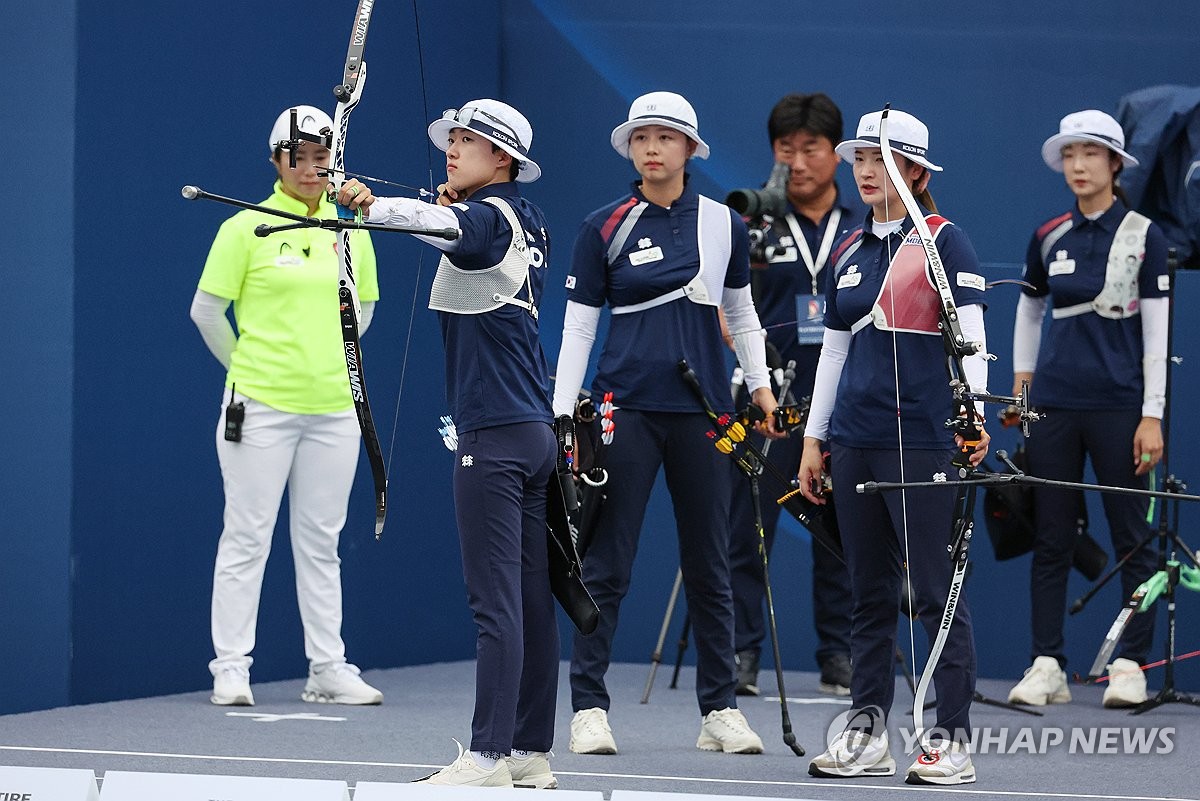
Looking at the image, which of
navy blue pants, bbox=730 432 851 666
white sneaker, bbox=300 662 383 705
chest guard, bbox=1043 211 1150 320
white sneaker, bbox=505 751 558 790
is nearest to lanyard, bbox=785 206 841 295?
navy blue pants, bbox=730 432 851 666

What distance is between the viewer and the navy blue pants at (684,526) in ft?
→ 15.3

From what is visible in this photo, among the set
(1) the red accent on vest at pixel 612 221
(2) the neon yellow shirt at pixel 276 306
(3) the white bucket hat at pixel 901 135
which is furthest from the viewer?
(2) the neon yellow shirt at pixel 276 306

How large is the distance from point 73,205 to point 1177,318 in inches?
144

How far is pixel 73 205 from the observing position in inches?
209

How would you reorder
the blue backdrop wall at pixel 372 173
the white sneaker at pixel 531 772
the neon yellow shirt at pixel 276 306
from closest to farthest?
the white sneaker at pixel 531 772 → the blue backdrop wall at pixel 372 173 → the neon yellow shirt at pixel 276 306

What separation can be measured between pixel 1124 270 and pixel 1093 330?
0.21 m

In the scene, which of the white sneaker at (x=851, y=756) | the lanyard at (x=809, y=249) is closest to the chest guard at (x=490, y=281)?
the white sneaker at (x=851, y=756)

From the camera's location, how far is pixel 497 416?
12.3 feet

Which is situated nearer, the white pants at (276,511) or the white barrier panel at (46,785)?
the white barrier panel at (46,785)

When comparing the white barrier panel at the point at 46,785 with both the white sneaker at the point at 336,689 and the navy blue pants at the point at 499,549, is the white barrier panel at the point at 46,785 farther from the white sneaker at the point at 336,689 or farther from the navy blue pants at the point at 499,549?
the white sneaker at the point at 336,689

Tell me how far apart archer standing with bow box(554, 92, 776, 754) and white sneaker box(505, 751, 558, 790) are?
0.74 metres

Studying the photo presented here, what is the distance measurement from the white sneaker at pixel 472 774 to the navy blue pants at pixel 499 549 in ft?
0.11

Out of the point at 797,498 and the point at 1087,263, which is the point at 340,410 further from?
the point at 1087,263

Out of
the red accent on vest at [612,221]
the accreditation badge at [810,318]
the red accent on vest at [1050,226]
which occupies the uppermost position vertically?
the red accent on vest at [1050,226]
